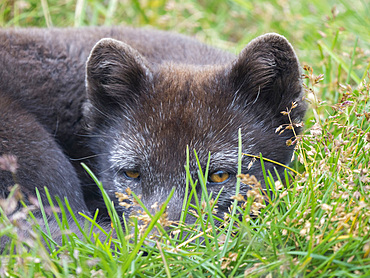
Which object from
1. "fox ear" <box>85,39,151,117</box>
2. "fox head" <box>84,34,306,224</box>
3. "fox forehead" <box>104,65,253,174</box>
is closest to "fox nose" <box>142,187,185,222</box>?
"fox head" <box>84,34,306,224</box>

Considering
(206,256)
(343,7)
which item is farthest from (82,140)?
(343,7)

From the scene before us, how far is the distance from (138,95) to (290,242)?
180cm

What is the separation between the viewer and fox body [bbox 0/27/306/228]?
3.40m

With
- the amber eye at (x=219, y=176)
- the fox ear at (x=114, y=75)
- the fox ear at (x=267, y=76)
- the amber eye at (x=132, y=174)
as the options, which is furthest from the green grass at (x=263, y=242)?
the fox ear at (x=114, y=75)

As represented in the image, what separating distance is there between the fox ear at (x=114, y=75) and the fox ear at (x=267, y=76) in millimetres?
734

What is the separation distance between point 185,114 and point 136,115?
444 mm

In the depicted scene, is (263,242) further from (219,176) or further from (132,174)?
(132,174)

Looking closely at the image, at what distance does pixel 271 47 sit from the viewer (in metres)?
3.35

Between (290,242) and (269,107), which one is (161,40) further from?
(290,242)

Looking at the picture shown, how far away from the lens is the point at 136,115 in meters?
3.70

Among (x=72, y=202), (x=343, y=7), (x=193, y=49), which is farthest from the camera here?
(x=343, y=7)

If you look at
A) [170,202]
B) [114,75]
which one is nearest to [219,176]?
[170,202]

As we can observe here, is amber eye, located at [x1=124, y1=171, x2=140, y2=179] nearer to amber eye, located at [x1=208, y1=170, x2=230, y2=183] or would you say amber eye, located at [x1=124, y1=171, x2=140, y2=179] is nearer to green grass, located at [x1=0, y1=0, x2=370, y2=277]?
amber eye, located at [x1=208, y1=170, x2=230, y2=183]

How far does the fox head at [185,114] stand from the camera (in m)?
3.39
